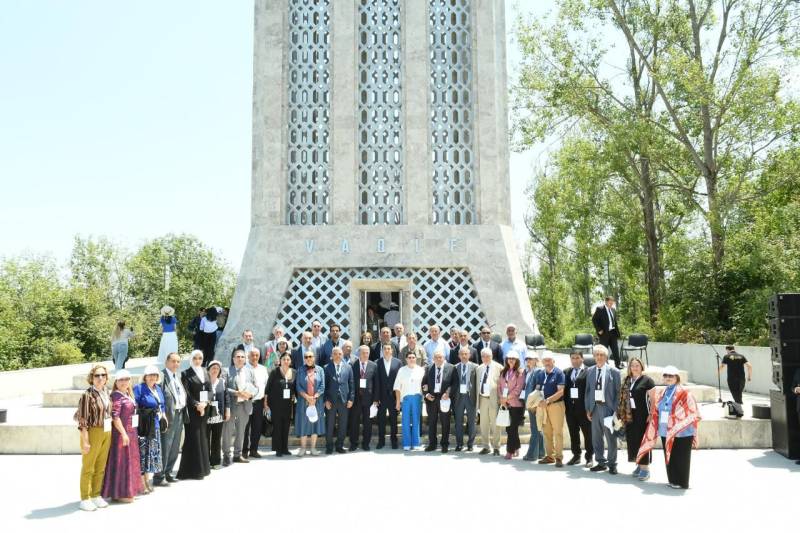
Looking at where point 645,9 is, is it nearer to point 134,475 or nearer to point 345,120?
point 345,120

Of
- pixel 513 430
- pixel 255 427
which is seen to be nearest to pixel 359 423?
pixel 255 427

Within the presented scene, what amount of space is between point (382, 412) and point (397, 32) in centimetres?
968

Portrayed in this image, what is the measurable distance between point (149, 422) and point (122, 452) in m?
0.44

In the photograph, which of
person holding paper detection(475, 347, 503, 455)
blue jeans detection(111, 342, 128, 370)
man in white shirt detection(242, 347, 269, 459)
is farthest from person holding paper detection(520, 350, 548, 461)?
blue jeans detection(111, 342, 128, 370)

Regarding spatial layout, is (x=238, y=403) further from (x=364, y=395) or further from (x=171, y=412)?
(x=364, y=395)

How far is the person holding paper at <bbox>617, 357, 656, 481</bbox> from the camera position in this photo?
7.42 metres

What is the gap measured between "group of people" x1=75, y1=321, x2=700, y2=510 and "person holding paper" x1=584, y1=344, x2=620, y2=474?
14mm

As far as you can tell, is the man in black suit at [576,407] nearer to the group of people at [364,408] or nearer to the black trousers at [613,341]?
the group of people at [364,408]

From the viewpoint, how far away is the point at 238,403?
327 inches

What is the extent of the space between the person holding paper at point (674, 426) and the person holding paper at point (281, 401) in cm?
461

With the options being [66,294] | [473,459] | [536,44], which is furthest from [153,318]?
[473,459]

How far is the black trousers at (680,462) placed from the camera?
6.69 meters

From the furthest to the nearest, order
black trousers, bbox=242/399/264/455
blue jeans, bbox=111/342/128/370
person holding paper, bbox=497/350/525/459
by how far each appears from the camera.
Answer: blue jeans, bbox=111/342/128/370, black trousers, bbox=242/399/264/455, person holding paper, bbox=497/350/525/459

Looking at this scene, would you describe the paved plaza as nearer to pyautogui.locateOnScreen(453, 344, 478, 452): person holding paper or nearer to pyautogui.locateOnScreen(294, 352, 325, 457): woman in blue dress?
pyautogui.locateOnScreen(294, 352, 325, 457): woman in blue dress
